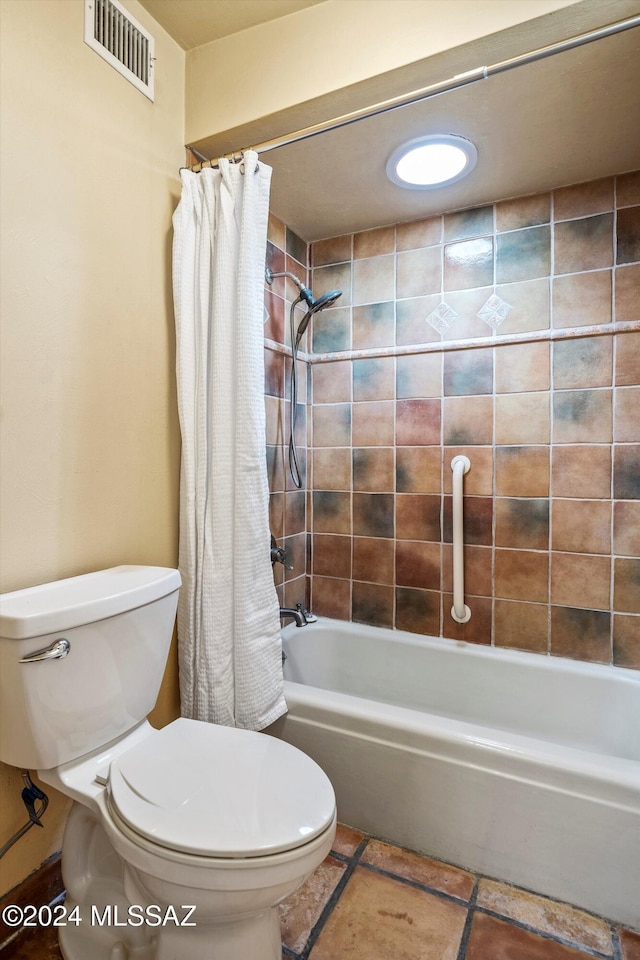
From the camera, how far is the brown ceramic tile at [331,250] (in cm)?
222

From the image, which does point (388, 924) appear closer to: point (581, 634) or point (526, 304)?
point (581, 634)

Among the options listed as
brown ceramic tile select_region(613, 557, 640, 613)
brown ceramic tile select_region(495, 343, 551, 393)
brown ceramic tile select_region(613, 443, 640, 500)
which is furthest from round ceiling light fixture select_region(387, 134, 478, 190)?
brown ceramic tile select_region(613, 557, 640, 613)

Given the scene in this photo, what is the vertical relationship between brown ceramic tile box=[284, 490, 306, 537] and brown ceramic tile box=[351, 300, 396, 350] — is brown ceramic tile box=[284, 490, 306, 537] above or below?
below

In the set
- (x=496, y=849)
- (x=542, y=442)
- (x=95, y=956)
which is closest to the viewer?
(x=95, y=956)

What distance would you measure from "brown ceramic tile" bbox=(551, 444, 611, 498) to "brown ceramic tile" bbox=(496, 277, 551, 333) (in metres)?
0.48

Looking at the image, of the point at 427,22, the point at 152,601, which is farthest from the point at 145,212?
the point at 152,601

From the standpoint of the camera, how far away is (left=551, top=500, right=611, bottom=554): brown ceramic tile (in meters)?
1.78

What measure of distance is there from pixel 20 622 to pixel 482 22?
172 cm

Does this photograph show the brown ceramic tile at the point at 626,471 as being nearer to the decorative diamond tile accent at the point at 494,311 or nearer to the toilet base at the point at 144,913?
the decorative diamond tile accent at the point at 494,311

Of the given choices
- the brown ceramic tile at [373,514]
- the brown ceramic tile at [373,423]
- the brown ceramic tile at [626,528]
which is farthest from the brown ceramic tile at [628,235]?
the brown ceramic tile at [373,514]

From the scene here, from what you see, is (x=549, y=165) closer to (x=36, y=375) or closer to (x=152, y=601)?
(x=36, y=375)

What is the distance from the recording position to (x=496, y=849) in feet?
4.28

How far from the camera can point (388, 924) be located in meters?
1.19

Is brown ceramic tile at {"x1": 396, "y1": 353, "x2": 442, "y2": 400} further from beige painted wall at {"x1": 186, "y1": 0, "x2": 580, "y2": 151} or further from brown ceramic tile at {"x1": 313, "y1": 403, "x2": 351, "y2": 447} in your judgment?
beige painted wall at {"x1": 186, "y1": 0, "x2": 580, "y2": 151}
